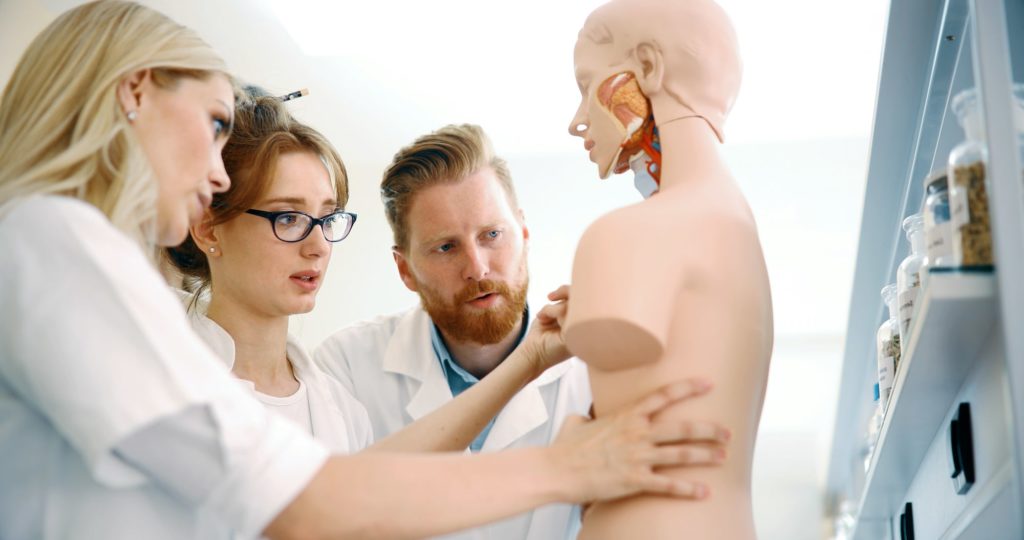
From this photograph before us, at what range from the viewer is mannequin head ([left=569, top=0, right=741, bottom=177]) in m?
1.47

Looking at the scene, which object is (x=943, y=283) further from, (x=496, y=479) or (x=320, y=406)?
(x=320, y=406)

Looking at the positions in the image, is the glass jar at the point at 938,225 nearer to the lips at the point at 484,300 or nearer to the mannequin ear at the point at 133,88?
the mannequin ear at the point at 133,88

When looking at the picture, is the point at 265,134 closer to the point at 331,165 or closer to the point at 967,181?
the point at 331,165

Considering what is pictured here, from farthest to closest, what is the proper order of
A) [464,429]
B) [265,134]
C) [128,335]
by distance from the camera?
1. [265,134]
2. [464,429]
3. [128,335]

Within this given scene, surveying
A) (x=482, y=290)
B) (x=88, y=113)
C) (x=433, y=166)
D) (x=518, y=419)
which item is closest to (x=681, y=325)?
(x=88, y=113)

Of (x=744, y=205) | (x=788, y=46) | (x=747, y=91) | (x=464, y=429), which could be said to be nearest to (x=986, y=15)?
(x=744, y=205)

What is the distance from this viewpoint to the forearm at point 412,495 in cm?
110

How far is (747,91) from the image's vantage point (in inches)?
177

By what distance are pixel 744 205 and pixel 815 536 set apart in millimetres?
4230

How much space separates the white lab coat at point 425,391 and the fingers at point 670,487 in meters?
0.83

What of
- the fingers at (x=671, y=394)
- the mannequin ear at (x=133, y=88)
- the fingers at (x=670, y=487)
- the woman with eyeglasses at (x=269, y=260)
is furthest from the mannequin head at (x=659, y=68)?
the woman with eyeglasses at (x=269, y=260)

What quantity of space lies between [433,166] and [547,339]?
2.85ft

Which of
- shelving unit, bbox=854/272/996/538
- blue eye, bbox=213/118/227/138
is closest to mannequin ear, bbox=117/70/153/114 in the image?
blue eye, bbox=213/118/227/138

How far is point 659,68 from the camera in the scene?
4.84 ft
